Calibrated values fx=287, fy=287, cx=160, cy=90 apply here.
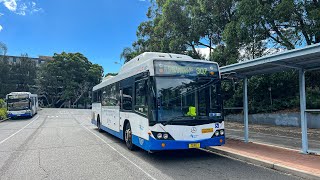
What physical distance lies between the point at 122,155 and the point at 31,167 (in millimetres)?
2907

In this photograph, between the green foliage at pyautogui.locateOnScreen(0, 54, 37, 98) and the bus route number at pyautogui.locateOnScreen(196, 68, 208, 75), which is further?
the green foliage at pyautogui.locateOnScreen(0, 54, 37, 98)

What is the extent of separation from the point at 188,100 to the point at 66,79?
71.8 m

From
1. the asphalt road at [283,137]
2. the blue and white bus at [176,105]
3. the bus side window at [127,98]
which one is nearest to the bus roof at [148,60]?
the blue and white bus at [176,105]

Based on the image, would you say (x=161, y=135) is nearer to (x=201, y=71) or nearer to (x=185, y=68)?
(x=185, y=68)

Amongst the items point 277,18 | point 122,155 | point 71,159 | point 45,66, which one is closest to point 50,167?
point 71,159

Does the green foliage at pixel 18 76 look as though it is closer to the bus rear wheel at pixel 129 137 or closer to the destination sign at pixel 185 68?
the bus rear wheel at pixel 129 137

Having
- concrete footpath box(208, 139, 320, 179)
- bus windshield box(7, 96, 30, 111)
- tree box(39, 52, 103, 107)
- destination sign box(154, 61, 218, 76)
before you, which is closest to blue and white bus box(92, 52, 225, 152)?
destination sign box(154, 61, 218, 76)

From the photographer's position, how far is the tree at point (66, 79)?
248 ft

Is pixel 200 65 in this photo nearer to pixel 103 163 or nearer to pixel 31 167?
pixel 103 163

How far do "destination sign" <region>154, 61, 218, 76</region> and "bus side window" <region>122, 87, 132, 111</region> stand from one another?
90.4 inches

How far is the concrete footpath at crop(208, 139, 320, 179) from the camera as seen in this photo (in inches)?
278

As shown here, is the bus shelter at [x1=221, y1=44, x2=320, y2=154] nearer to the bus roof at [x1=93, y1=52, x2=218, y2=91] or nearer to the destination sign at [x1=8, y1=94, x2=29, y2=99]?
the bus roof at [x1=93, y1=52, x2=218, y2=91]

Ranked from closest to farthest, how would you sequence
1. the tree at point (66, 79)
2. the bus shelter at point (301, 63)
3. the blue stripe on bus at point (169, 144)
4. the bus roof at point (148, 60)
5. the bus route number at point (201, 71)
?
the bus shelter at point (301, 63) < the blue stripe on bus at point (169, 144) < the bus roof at point (148, 60) < the bus route number at point (201, 71) < the tree at point (66, 79)

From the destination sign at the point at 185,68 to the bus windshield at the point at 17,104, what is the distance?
28212mm
